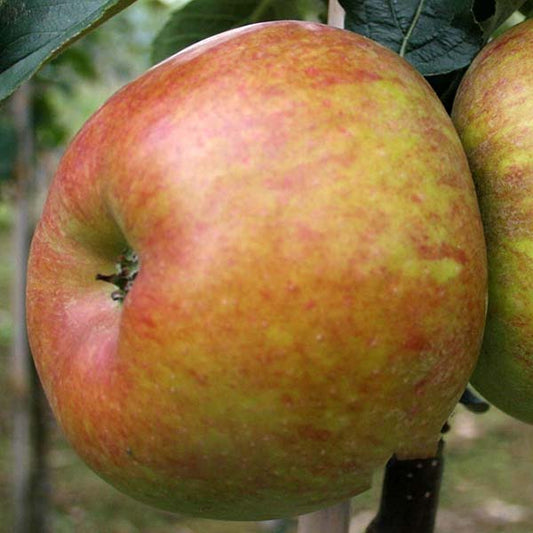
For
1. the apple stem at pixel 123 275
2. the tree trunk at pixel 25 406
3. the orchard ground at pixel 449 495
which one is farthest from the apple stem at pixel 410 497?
the orchard ground at pixel 449 495

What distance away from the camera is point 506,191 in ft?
2.37

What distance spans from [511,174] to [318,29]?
0.19 m

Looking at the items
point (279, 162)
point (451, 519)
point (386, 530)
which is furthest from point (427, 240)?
point (451, 519)

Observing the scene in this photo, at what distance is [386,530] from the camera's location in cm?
87

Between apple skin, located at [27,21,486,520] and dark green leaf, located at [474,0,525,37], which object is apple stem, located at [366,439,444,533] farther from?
dark green leaf, located at [474,0,525,37]

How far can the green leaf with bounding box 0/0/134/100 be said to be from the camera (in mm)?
748

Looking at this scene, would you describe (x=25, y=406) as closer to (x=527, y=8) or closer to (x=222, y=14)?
(x=222, y=14)

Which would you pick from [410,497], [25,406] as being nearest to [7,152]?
[25,406]

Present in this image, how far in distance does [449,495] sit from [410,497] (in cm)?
252

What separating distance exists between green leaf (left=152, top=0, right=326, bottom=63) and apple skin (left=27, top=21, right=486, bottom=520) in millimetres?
363

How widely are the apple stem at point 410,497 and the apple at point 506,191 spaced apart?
0.38 feet

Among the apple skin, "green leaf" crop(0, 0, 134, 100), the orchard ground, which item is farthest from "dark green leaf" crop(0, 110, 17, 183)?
the apple skin

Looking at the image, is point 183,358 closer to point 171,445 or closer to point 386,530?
Answer: point 171,445

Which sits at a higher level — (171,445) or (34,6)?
(34,6)
